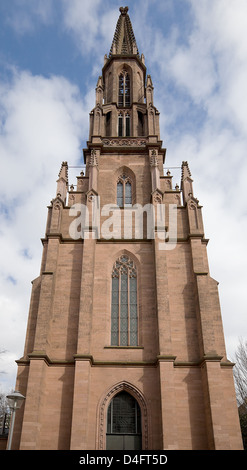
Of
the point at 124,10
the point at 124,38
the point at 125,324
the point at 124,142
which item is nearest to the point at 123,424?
the point at 125,324

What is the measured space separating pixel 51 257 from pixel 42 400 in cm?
722

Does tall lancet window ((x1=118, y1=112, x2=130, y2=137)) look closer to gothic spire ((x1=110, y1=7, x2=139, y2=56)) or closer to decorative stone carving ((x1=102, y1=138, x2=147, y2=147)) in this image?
decorative stone carving ((x1=102, y1=138, x2=147, y2=147))

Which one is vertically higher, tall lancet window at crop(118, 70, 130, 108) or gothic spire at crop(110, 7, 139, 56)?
gothic spire at crop(110, 7, 139, 56)

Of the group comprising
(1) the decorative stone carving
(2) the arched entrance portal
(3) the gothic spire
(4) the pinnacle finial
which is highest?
(4) the pinnacle finial

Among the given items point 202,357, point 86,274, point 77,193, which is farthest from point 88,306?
point 77,193

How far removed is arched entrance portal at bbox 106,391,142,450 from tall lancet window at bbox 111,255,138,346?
2641mm

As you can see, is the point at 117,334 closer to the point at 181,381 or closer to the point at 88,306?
the point at 88,306

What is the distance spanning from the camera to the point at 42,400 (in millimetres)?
17094

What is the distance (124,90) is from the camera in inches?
1289

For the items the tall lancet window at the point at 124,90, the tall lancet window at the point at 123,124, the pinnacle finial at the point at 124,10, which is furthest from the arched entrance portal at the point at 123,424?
the pinnacle finial at the point at 124,10

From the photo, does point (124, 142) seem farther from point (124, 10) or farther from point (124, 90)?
point (124, 10)

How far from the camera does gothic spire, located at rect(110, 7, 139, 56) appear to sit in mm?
36188

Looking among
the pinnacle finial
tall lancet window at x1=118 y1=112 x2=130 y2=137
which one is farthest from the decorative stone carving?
the pinnacle finial
